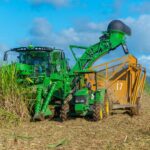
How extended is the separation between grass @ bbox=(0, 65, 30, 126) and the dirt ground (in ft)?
1.52

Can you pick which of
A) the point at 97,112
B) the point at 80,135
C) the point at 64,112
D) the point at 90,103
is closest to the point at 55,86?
the point at 64,112

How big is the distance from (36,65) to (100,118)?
2873 mm

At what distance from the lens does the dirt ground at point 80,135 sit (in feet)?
26.8

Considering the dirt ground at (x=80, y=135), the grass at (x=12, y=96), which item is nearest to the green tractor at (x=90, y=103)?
the dirt ground at (x=80, y=135)

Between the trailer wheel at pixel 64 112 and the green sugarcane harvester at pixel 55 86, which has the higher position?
the green sugarcane harvester at pixel 55 86

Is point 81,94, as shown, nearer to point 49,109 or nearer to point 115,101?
point 49,109

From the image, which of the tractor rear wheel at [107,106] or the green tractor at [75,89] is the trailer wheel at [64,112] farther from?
the tractor rear wheel at [107,106]

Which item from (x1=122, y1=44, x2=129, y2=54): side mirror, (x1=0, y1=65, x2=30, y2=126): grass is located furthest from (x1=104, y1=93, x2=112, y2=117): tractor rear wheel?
(x1=122, y1=44, x2=129, y2=54): side mirror

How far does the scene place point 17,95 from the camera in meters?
12.3

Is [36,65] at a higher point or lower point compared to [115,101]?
higher

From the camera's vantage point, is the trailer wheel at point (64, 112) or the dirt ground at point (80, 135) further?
the trailer wheel at point (64, 112)

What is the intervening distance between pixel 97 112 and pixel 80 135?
2.64 meters

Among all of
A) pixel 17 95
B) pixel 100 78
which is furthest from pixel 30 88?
pixel 100 78

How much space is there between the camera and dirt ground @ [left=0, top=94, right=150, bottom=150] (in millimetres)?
8164
